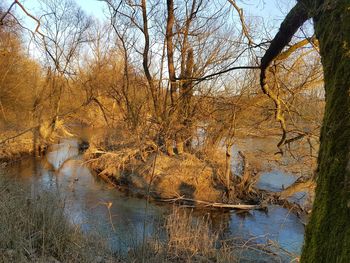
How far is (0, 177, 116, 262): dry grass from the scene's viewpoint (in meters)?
4.62

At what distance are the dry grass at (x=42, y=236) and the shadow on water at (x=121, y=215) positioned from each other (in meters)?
0.52

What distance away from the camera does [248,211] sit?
1110 cm

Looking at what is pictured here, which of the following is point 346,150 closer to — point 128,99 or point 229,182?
point 229,182

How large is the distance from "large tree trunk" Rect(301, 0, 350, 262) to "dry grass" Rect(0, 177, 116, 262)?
139 inches

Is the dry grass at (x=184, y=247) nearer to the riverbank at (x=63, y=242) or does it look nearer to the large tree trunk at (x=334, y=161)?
the riverbank at (x=63, y=242)

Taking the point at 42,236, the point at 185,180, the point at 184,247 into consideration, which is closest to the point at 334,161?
the point at 42,236

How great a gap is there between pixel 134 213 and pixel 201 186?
3.42 m

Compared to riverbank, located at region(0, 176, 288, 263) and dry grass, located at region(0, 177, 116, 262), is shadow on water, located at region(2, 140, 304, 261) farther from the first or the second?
dry grass, located at region(0, 177, 116, 262)

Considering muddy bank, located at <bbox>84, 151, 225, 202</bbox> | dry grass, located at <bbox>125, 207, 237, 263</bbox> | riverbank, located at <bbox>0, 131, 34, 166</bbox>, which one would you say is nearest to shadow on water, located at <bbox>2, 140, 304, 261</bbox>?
dry grass, located at <bbox>125, 207, 237, 263</bbox>

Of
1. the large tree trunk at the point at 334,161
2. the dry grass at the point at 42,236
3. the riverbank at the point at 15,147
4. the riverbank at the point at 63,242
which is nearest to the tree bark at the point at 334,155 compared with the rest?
the large tree trunk at the point at 334,161

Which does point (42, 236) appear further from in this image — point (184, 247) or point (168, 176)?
point (168, 176)

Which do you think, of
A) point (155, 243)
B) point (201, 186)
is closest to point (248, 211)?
point (201, 186)

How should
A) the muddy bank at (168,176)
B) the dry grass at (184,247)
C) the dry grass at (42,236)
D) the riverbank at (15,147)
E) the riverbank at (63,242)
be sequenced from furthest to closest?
1. the riverbank at (15,147)
2. the muddy bank at (168,176)
3. the dry grass at (184,247)
4. the riverbank at (63,242)
5. the dry grass at (42,236)

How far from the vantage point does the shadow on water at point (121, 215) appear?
738cm
